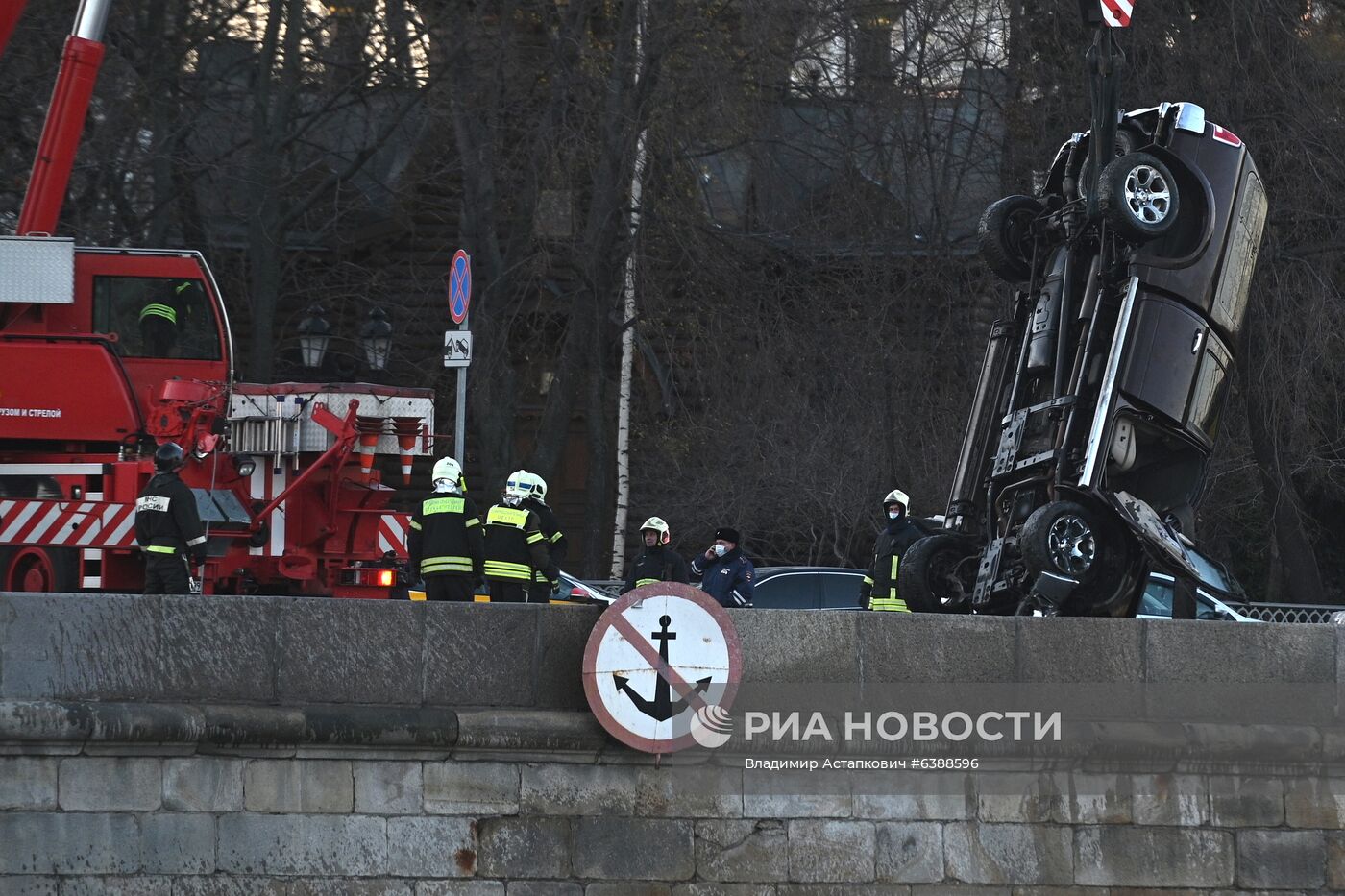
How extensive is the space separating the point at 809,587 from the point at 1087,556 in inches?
271

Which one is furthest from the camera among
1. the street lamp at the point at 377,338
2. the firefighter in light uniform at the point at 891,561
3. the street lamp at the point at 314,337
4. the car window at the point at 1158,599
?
the car window at the point at 1158,599

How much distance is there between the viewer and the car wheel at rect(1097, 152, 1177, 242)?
31.3 feet

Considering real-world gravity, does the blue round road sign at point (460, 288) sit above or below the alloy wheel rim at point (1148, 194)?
below

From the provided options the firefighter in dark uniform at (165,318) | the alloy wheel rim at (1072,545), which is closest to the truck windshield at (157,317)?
the firefighter in dark uniform at (165,318)

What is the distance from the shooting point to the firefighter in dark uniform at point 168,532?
10.8m

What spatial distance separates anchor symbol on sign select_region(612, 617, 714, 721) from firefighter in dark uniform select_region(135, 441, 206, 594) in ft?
12.4

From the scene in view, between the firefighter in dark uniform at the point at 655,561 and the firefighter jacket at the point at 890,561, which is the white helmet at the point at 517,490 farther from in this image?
the firefighter jacket at the point at 890,561

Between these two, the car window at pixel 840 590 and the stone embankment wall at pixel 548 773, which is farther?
the car window at pixel 840 590

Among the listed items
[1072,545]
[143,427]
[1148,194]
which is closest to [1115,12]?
[1148,194]

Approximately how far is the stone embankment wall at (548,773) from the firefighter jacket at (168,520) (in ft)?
9.88

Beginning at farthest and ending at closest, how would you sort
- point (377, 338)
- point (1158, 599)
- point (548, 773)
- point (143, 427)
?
point (1158, 599), point (377, 338), point (143, 427), point (548, 773)

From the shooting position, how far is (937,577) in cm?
1037

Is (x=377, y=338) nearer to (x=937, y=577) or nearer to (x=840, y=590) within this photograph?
(x=840, y=590)

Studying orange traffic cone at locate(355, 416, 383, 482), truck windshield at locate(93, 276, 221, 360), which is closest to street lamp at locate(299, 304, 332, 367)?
truck windshield at locate(93, 276, 221, 360)
